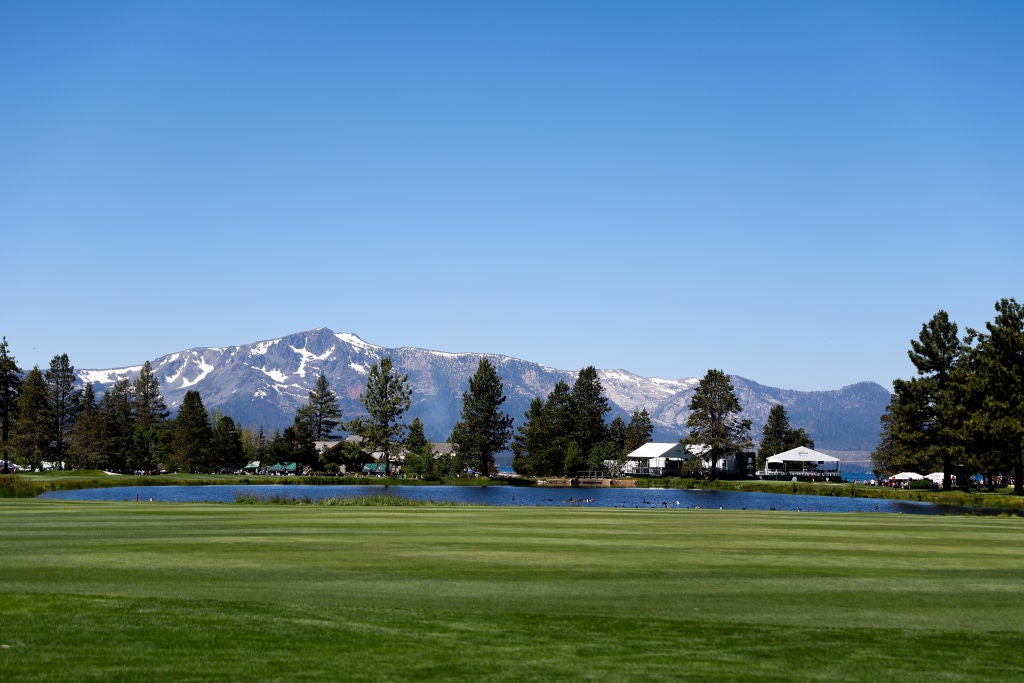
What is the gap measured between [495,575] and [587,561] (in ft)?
13.3

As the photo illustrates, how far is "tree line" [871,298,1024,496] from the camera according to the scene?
9275 cm

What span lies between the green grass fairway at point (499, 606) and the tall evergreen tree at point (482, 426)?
446 feet

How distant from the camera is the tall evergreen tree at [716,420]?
153 metres

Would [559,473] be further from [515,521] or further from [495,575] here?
[495,575]

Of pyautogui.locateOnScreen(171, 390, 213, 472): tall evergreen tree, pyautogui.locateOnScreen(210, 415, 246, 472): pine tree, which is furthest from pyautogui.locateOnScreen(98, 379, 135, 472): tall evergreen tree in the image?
pyautogui.locateOnScreen(210, 415, 246, 472): pine tree

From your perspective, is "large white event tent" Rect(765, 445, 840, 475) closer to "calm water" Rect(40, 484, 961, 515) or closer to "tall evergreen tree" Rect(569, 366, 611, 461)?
"tall evergreen tree" Rect(569, 366, 611, 461)

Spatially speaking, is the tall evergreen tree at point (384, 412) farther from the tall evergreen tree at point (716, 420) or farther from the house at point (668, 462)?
the house at point (668, 462)

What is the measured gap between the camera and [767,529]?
134ft

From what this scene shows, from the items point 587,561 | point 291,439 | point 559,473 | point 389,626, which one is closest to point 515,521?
point 587,561

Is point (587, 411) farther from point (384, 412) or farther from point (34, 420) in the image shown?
point (34, 420)

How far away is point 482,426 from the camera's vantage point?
574ft

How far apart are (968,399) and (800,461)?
298ft

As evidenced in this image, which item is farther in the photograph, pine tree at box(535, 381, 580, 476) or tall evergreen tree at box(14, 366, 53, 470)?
pine tree at box(535, 381, 580, 476)

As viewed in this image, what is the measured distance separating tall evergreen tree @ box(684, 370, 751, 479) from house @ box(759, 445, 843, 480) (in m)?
23.6
